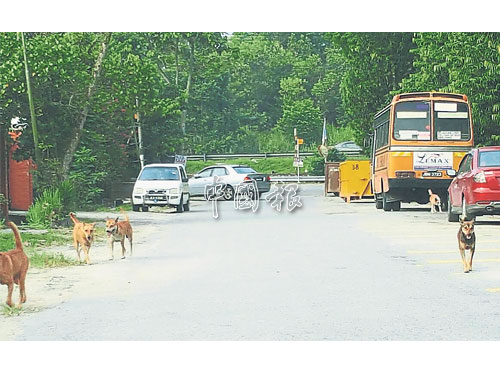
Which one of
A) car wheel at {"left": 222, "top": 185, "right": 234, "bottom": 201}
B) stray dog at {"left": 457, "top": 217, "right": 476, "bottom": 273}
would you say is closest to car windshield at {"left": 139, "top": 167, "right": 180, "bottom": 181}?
car wheel at {"left": 222, "top": 185, "right": 234, "bottom": 201}

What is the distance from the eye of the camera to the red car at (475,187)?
409 inches

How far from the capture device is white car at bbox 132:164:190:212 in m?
9.80

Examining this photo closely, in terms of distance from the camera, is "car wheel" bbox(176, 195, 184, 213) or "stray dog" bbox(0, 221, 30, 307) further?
"car wheel" bbox(176, 195, 184, 213)

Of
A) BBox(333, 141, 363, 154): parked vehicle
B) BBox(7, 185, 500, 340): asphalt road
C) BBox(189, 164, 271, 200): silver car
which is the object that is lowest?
BBox(7, 185, 500, 340): asphalt road

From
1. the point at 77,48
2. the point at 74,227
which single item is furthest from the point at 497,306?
the point at 77,48

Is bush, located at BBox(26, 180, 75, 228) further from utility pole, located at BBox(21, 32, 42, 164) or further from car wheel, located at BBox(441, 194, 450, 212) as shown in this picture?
→ car wheel, located at BBox(441, 194, 450, 212)

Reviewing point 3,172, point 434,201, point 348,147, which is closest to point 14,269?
point 3,172

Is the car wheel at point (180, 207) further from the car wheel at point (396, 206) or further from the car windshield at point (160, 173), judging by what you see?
the car wheel at point (396, 206)

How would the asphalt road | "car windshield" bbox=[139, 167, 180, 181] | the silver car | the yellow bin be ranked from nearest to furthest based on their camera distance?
1. the asphalt road
2. the silver car
3. "car windshield" bbox=[139, 167, 180, 181]
4. the yellow bin

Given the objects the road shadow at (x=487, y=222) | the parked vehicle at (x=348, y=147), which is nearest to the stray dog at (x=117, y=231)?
the parked vehicle at (x=348, y=147)

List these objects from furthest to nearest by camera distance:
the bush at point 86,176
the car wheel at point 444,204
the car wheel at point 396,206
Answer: the car wheel at point 396,206, the car wheel at point 444,204, the bush at point 86,176

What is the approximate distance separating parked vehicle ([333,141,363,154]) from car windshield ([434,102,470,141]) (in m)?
0.85

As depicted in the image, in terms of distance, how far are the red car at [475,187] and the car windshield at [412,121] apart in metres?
0.59
